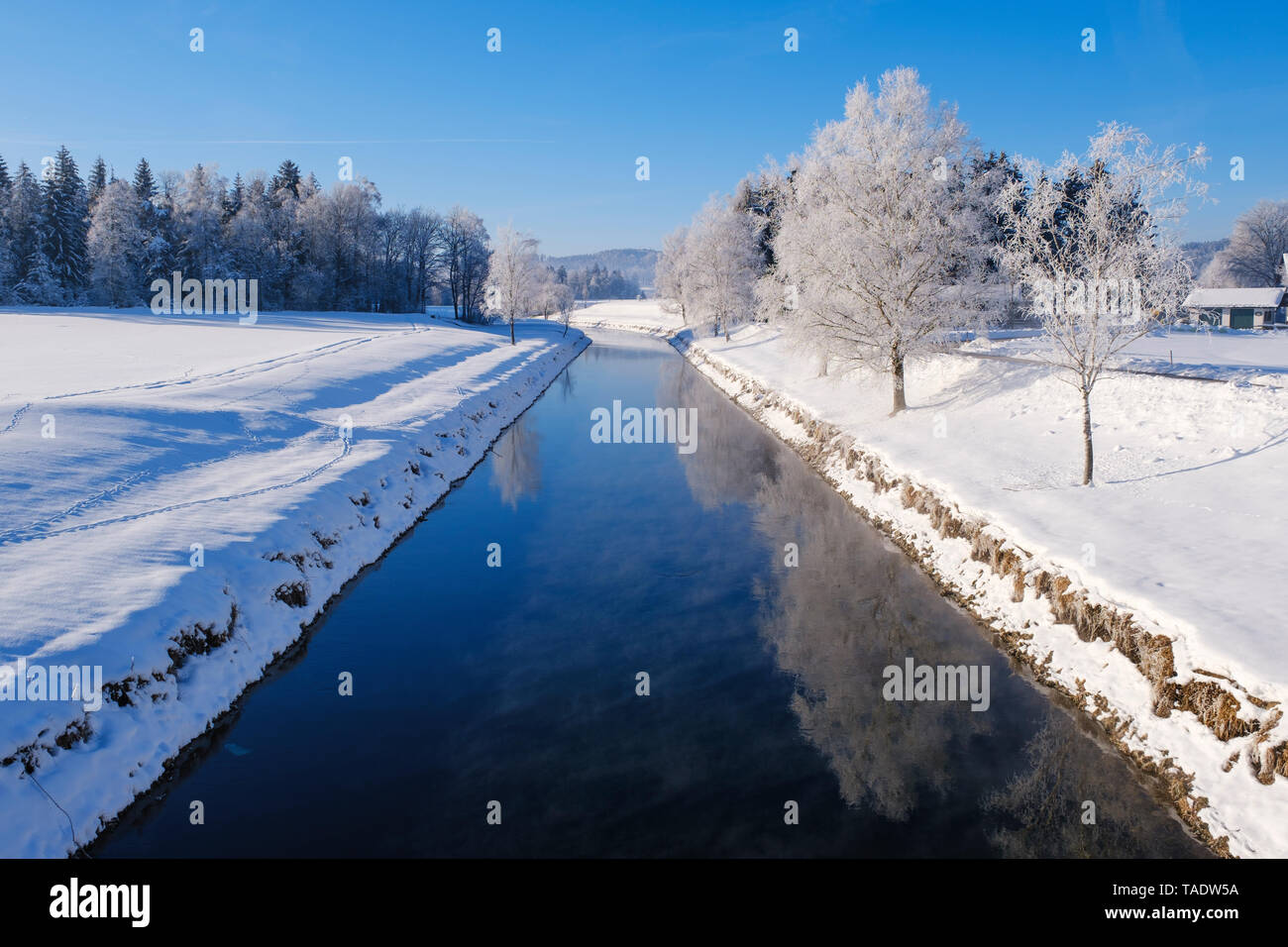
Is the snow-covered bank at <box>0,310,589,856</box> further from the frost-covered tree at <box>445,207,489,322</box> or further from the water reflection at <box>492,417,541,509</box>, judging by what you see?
the frost-covered tree at <box>445,207,489,322</box>

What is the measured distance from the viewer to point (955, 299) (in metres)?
24.7

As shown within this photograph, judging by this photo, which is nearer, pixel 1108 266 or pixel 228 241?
pixel 1108 266

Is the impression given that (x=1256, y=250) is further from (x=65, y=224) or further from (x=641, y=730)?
(x=65, y=224)

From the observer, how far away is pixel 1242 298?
54.1 metres

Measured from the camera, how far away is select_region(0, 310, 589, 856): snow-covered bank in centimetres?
823

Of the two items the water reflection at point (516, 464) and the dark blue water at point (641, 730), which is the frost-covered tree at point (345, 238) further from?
the dark blue water at point (641, 730)

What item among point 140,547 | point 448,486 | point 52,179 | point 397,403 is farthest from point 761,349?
point 52,179

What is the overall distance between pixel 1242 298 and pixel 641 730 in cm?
6557

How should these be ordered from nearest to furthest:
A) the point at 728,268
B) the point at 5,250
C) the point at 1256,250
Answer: the point at 5,250 → the point at 728,268 → the point at 1256,250

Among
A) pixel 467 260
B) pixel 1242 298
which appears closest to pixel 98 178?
pixel 467 260

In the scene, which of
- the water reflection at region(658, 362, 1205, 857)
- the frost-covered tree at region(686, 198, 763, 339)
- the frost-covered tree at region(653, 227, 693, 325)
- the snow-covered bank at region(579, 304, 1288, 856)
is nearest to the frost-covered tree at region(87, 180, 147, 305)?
the frost-covered tree at region(686, 198, 763, 339)

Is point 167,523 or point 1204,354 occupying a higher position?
point 1204,354

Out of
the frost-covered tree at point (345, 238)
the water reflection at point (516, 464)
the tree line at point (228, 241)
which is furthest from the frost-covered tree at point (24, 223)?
the water reflection at point (516, 464)
